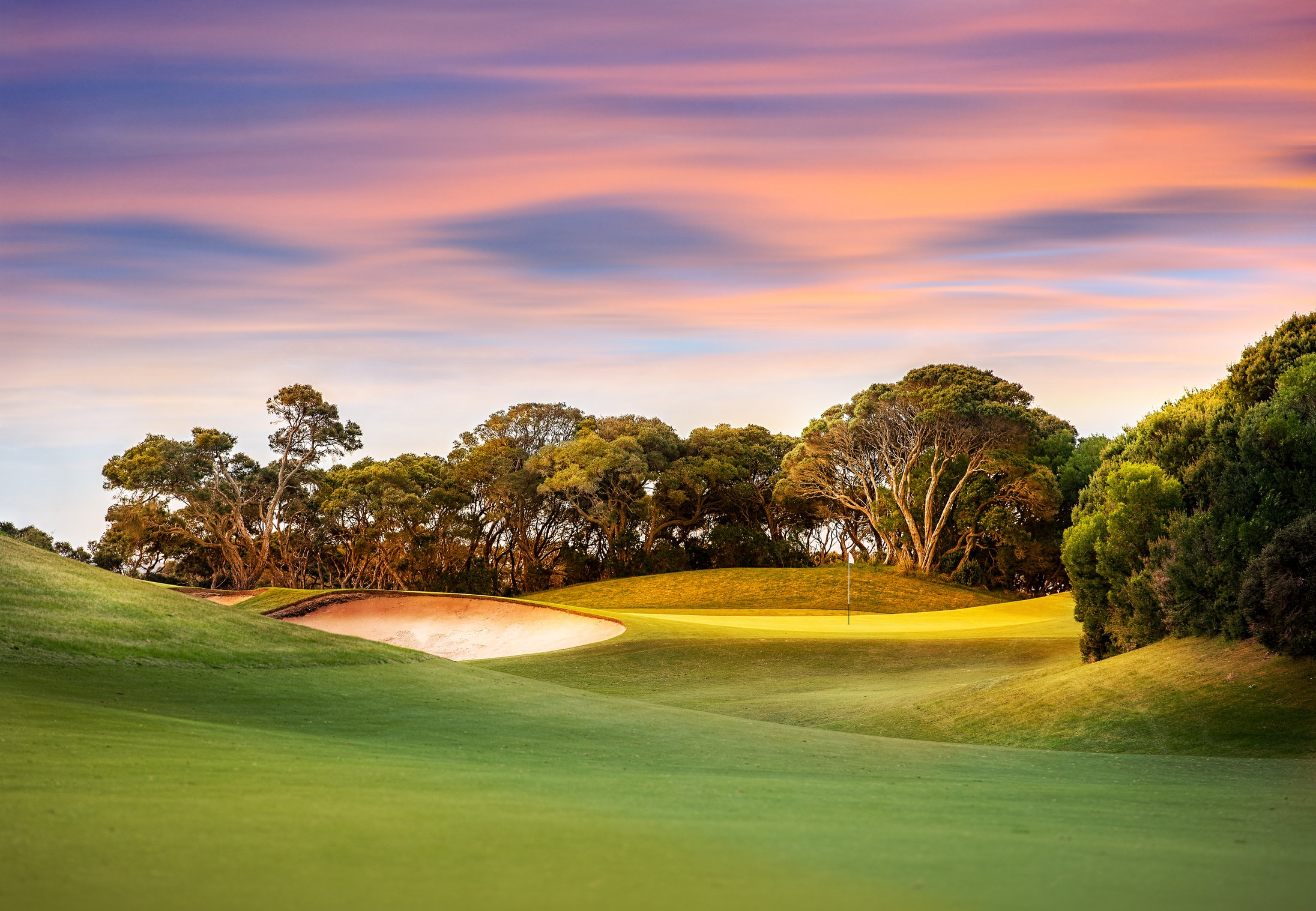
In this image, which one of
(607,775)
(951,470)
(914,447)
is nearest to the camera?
(607,775)

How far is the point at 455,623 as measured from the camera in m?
32.4

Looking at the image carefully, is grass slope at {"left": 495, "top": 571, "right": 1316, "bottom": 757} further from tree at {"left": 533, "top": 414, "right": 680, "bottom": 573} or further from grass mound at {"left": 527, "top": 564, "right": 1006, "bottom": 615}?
tree at {"left": 533, "top": 414, "right": 680, "bottom": 573}

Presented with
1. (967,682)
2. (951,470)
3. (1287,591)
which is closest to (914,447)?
(951,470)

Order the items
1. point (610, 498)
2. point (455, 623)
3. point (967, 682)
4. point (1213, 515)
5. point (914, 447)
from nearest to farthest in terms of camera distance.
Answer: point (1213, 515) → point (967, 682) → point (455, 623) → point (914, 447) → point (610, 498)

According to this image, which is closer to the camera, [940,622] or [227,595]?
[940,622]

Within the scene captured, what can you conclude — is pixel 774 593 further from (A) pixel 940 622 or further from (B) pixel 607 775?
(B) pixel 607 775

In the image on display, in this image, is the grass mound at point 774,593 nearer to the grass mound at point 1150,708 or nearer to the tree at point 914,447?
the tree at point 914,447

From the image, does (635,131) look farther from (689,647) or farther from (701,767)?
(701,767)

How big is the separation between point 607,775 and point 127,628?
970cm

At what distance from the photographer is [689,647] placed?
2594 cm

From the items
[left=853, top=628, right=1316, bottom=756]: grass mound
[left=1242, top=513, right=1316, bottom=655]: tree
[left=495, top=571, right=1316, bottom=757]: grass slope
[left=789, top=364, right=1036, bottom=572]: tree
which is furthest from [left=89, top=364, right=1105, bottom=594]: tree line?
[left=1242, top=513, right=1316, bottom=655]: tree

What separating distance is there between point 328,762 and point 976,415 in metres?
42.5

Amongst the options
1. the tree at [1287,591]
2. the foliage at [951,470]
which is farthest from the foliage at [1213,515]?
the foliage at [951,470]

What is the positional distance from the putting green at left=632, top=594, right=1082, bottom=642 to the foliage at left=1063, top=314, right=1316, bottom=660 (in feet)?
25.3
